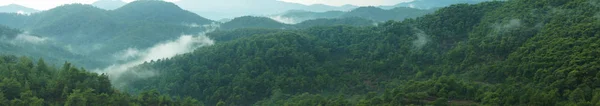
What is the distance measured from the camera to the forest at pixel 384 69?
30.5m

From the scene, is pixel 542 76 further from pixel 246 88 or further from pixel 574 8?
pixel 246 88

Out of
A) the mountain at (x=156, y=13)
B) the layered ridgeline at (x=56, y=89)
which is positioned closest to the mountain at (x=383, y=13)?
the mountain at (x=156, y=13)

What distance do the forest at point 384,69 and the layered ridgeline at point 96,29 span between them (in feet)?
130

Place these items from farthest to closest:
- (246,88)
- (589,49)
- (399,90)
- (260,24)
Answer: (260,24)
(246,88)
(399,90)
(589,49)

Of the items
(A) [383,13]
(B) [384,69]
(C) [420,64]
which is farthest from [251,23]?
(C) [420,64]

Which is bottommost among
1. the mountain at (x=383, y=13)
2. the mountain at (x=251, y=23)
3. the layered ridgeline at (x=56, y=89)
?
the mountain at (x=383, y=13)

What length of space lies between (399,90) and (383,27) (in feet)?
103

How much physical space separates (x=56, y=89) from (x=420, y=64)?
119 feet

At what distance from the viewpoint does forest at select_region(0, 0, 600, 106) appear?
30500 mm

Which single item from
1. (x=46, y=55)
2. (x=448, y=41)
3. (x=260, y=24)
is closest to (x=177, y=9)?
(x=260, y=24)

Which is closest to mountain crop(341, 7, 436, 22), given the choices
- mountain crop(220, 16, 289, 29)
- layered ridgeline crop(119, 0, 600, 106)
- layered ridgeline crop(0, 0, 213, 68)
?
mountain crop(220, 16, 289, 29)

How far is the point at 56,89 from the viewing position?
32.4 meters

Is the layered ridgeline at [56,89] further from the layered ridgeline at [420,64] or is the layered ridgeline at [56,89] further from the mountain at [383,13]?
the mountain at [383,13]

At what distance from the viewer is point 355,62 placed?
56.3 metres
